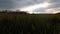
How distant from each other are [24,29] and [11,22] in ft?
2.40

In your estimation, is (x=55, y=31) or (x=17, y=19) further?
(x=17, y=19)

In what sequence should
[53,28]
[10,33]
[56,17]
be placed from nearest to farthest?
1. [10,33]
2. [53,28]
3. [56,17]

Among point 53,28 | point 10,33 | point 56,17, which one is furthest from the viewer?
point 56,17

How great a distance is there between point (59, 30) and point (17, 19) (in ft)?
6.06

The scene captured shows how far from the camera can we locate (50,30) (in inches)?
269

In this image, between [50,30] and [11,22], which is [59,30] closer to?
[50,30]

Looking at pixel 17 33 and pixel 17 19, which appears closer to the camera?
pixel 17 33

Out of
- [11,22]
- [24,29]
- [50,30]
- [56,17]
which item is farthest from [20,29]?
[56,17]

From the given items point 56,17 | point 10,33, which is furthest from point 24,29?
point 56,17

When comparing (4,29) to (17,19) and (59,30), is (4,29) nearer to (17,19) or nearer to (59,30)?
(17,19)

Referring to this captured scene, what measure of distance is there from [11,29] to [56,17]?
2.62 metres

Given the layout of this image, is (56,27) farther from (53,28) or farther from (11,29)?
(11,29)

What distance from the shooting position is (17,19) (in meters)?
7.35

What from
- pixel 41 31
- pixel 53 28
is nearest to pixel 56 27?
pixel 53 28
